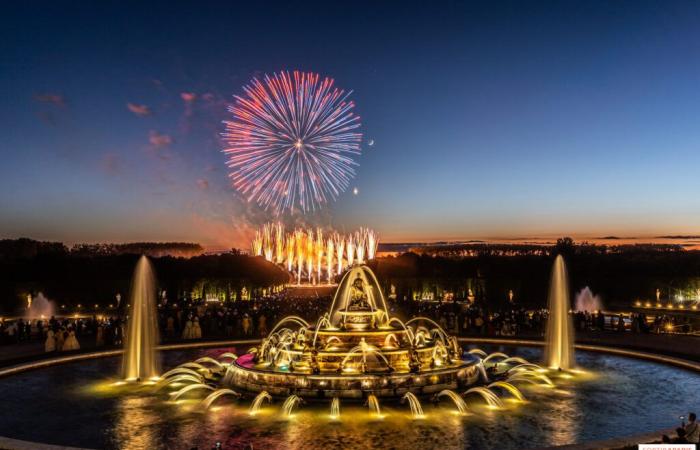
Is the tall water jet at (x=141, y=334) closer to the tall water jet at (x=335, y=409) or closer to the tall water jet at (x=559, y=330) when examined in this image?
the tall water jet at (x=335, y=409)

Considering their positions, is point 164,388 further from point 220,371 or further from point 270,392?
point 270,392

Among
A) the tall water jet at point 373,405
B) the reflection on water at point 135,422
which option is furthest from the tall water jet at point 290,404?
the reflection on water at point 135,422

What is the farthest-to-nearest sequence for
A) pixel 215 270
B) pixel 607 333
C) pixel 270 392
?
pixel 215 270, pixel 607 333, pixel 270 392

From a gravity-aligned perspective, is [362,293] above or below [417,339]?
above

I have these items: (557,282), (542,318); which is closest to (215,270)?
(542,318)

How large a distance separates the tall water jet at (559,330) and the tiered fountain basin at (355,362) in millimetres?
4727

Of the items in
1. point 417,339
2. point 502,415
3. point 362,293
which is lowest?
point 502,415

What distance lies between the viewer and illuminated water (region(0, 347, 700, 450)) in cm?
1458

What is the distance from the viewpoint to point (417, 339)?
22.3 m

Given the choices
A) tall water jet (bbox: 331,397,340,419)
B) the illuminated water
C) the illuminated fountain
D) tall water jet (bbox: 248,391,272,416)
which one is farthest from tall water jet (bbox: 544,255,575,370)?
tall water jet (bbox: 248,391,272,416)

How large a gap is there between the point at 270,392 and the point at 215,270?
427 ft

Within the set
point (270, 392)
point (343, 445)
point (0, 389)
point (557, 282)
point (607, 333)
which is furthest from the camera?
point (607, 333)

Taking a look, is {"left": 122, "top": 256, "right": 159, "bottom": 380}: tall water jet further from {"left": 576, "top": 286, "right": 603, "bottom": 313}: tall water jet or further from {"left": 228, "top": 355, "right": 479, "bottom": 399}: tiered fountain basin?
{"left": 576, "top": 286, "right": 603, "bottom": 313}: tall water jet

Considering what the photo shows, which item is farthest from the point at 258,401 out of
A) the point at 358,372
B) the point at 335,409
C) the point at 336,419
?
the point at 358,372
